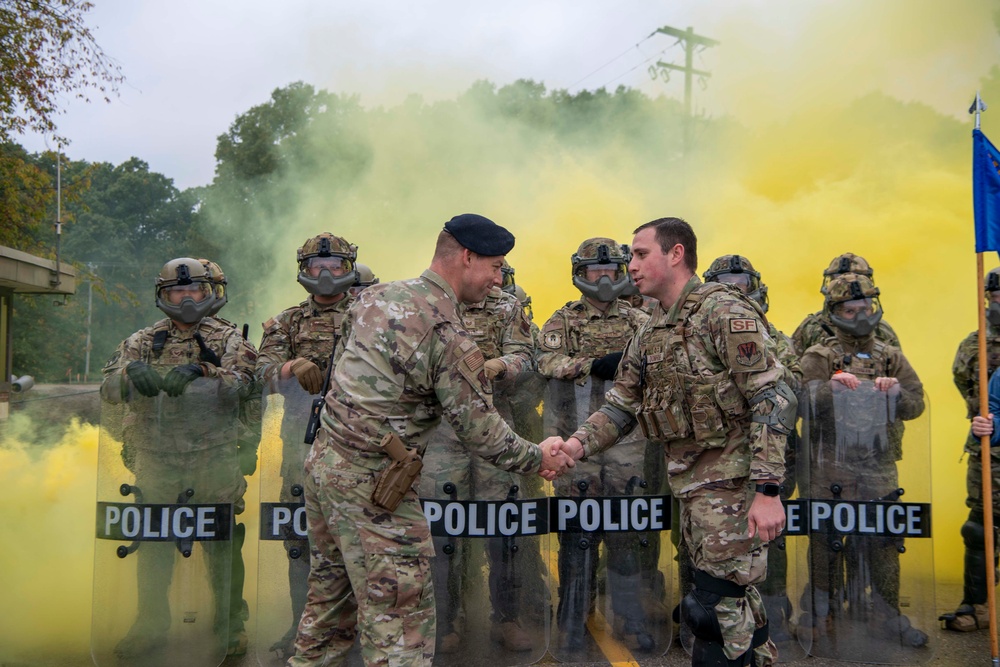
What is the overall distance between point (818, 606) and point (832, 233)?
10.2 metres

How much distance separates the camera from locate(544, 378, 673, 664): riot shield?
4.89 m

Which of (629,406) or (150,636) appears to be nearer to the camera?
(629,406)

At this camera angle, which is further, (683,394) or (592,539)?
(592,539)

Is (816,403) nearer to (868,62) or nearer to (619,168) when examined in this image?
(868,62)

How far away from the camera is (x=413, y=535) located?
3.32 meters

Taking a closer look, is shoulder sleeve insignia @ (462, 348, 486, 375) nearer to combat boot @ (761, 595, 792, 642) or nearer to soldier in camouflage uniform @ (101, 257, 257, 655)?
soldier in camouflage uniform @ (101, 257, 257, 655)

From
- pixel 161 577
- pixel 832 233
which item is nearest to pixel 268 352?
pixel 161 577

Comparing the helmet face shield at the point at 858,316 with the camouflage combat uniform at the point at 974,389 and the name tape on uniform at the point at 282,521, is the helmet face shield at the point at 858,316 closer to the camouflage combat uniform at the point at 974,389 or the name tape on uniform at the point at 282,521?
the camouflage combat uniform at the point at 974,389

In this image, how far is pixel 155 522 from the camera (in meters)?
4.68

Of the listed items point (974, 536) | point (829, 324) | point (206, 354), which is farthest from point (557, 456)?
point (974, 536)

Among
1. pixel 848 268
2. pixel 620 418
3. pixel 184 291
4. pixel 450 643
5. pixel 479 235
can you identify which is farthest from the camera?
pixel 848 268

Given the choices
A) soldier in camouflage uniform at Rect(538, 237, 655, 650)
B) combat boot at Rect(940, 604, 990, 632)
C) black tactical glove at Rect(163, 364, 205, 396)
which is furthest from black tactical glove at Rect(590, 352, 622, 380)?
combat boot at Rect(940, 604, 990, 632)

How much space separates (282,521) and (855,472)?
3.28m

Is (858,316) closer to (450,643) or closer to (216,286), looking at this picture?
(450,643)
